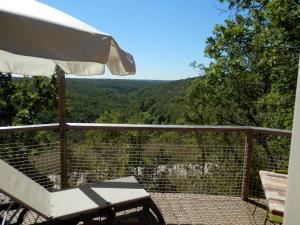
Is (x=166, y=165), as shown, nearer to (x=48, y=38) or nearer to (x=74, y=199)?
(x=74, y=199)

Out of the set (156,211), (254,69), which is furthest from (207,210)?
(254,69)

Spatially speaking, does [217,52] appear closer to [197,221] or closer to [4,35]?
[197,221]

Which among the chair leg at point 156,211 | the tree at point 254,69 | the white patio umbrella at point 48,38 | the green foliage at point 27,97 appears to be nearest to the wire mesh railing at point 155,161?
the tree at point 254,69

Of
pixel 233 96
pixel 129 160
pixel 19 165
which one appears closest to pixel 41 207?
pixel 19 165

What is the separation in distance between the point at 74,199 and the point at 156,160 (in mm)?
1655

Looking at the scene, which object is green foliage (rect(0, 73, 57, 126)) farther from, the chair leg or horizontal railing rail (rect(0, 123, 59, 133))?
the chair leg

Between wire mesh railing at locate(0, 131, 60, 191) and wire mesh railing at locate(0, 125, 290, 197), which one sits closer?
wire mesh railing at locate(0, 131, 60, 191)

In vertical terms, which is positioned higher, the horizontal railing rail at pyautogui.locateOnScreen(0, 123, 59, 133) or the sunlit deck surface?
the horizontal railing rail at pyautogui.locateOnScreen(0, 123, 59, 133)

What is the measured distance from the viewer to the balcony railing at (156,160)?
4.29 meters

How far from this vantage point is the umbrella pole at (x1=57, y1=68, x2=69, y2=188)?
4219 mm

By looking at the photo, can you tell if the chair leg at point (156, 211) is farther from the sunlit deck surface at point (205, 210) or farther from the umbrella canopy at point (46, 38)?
the umbrella canopy at point (46, 38)

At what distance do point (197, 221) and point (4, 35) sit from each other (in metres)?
2.95

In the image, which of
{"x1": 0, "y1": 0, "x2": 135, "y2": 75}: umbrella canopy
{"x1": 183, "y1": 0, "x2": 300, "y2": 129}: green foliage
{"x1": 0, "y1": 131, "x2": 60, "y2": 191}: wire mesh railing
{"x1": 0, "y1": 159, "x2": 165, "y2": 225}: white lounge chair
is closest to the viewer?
{"x1": 0, "y1": 0, "x2": 135, "y2": 75}: umbrella canopy

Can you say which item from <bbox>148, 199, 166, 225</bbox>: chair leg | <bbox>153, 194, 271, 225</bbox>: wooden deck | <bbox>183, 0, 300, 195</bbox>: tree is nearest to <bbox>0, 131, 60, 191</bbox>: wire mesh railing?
<bbox>153, 194, 271, 225</bbox>: wooden deck
